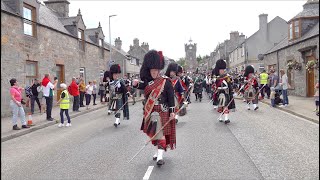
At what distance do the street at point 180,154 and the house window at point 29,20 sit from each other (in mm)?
8763

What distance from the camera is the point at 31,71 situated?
1795 centimetres

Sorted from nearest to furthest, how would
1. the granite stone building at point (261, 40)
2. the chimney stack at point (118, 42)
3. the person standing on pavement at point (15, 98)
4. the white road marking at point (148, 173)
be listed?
the white road marking at point (148, 173), the person standing on pavement at point (15, 98), the granite stone building at point (261, 40), the chimney stack at point (118, 42)

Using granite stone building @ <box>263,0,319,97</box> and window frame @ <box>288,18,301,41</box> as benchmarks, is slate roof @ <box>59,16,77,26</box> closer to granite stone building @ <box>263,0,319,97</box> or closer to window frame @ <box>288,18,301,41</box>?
granite stone building @ <box>263,0,319,97</box>

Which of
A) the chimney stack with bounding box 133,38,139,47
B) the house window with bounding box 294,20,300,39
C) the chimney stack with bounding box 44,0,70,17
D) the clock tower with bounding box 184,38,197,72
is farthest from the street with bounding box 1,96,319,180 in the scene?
the clock tower with bounding box 184,38,197,72

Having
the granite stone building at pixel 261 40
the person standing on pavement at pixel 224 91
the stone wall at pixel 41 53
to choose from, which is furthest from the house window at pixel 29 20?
the granite stone building at pixel 261 40

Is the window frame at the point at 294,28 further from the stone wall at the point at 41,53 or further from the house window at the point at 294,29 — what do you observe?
the stone wall at the point at 41,53

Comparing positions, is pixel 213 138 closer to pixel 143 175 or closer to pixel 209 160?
pixel 209 160

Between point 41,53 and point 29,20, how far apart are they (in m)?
2.07

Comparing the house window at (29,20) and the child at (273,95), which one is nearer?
the child at (273,95)

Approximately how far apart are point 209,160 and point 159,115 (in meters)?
1.28

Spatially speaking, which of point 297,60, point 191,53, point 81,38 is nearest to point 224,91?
point 297,60

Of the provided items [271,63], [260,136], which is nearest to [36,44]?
[260,136]

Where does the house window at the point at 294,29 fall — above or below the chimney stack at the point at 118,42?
below

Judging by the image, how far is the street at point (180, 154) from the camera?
547cm
